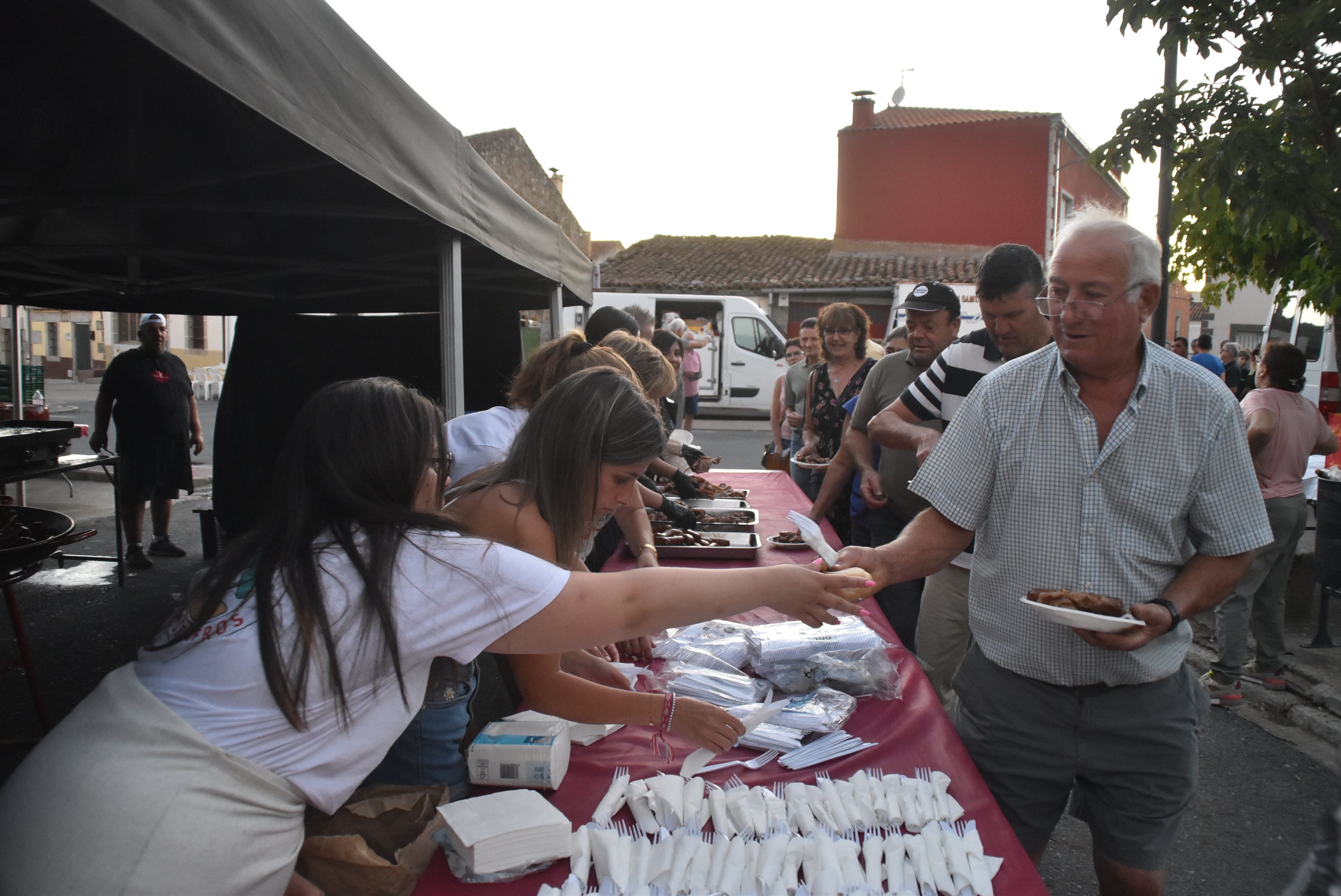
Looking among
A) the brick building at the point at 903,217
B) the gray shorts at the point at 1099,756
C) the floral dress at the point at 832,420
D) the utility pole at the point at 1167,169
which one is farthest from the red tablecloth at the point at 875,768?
the brick building at the point at 903,217

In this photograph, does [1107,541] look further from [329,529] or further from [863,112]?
[863,112]

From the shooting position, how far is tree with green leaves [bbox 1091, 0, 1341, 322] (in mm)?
3928

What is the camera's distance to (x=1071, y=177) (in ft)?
80.1

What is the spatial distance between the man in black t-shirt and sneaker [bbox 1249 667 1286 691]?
6.91 m

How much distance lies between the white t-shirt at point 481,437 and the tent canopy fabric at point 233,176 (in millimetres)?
755

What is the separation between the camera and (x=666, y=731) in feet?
5.97

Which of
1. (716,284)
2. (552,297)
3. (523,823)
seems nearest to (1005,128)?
(716,284)

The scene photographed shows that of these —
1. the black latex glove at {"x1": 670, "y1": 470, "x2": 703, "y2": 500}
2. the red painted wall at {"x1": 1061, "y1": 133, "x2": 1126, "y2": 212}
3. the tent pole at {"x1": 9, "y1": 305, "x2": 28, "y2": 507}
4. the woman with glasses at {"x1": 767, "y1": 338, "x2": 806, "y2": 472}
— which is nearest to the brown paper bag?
the black latex glove at {"x1": 670, "y1": 470, "x2": 703, "y2": 500}

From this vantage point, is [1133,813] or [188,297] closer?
[1133,813]

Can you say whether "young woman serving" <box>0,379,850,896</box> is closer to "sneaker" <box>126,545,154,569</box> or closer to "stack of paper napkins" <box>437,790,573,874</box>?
"stack of paper napkins" <box>437,790,573,874</box>

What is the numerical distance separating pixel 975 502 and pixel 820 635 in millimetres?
580

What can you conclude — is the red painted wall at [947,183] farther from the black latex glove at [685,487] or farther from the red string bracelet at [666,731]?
the red string bracelet at [666,731]

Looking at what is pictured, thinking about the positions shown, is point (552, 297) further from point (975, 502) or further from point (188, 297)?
point (975, 502)

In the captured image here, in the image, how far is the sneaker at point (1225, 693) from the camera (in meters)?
4.20
